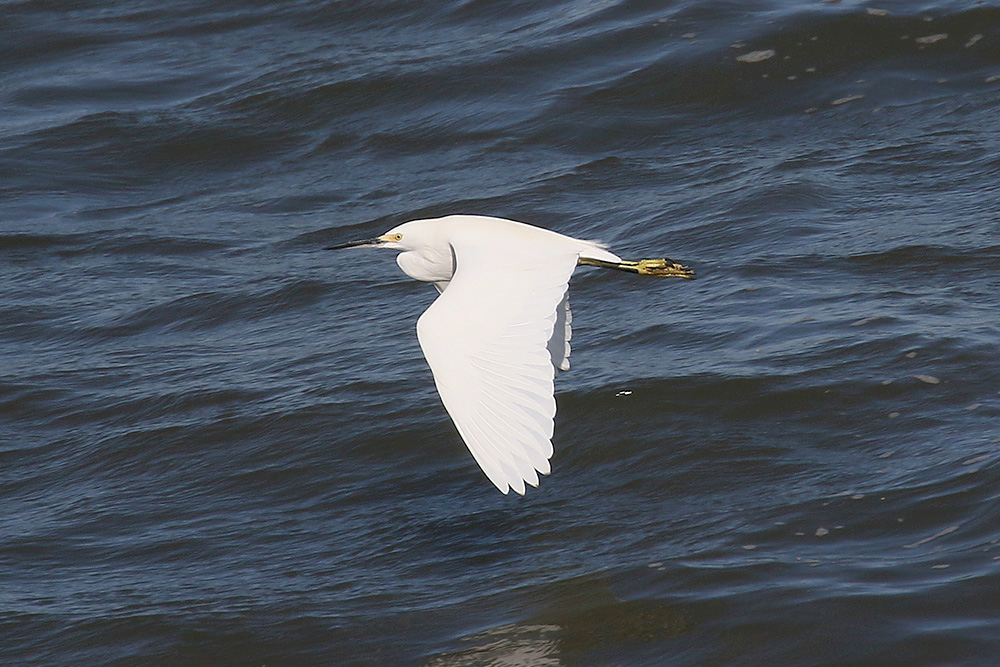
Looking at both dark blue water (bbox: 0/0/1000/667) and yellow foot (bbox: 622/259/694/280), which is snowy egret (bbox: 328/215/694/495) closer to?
yellow foot (bbox: 622/259/694/280)

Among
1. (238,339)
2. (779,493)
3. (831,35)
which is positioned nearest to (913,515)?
(779,493)

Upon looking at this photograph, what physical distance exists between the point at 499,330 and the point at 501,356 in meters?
0.13

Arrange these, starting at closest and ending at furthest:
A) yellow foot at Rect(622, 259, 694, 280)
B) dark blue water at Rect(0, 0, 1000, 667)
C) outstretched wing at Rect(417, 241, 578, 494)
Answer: outstretched wing at Rect(417, 241, 578, 494)
dark blue water at Rect(0, 0, 1000, 667)
yellow foot at Rect(622, 259, 694, 280)

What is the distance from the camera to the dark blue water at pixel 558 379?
3.99 metres

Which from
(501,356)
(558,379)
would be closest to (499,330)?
(501,356)

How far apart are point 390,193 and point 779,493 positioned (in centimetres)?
347

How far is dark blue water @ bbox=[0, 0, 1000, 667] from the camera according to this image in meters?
3.99

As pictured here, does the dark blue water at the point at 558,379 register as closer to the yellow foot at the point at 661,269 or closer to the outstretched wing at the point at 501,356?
the yellow foot at the point at 661,269

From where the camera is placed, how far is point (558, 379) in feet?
17.6

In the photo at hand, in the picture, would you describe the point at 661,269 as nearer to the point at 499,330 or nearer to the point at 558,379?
the point at 558,379

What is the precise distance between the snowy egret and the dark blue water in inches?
29.2

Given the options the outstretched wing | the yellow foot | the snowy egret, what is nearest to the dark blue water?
the yellow foot

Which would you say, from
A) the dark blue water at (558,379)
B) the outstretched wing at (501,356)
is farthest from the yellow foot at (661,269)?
the outstretched wing at (501,356)

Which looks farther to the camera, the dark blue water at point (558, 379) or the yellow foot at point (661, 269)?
the yellow foot at point (661, 269)
